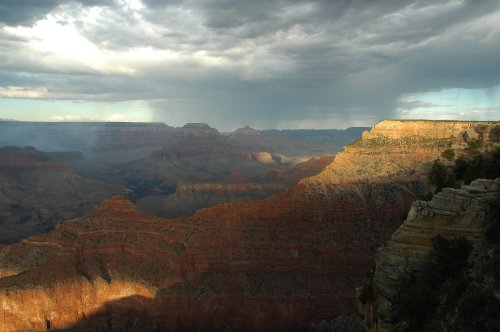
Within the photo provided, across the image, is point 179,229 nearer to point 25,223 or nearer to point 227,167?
point 25,223

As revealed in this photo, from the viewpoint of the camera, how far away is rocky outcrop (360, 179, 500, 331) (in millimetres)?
18594

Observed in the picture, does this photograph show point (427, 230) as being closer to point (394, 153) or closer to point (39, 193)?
point (394, 153)

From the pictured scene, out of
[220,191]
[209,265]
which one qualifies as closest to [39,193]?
[220,191]

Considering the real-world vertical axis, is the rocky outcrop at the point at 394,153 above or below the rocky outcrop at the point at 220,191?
above

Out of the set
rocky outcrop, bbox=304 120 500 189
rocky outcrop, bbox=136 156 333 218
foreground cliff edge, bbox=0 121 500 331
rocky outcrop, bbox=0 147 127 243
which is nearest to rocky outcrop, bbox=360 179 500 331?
foreground cliff edge, bbox=0 121 500 331

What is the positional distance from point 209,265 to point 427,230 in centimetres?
3306

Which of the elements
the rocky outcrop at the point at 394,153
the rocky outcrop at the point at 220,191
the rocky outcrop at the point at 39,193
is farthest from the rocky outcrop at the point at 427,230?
the rocky outcrop at the point at 39,193

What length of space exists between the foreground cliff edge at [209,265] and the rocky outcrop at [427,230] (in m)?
22.9

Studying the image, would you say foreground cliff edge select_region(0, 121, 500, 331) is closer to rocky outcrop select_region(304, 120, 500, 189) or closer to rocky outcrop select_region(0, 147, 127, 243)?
rocky outcrop select_region(304, 120, 500, 189)

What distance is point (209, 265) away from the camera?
49.7 metres

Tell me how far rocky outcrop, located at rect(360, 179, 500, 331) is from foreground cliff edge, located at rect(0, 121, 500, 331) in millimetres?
22899

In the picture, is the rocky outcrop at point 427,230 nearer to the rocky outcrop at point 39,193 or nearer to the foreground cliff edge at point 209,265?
the foreground cliff edge at point 209,265

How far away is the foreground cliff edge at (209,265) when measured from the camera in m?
46.7

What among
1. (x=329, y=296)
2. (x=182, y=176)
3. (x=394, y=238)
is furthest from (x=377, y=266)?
(x=182, y=176)
